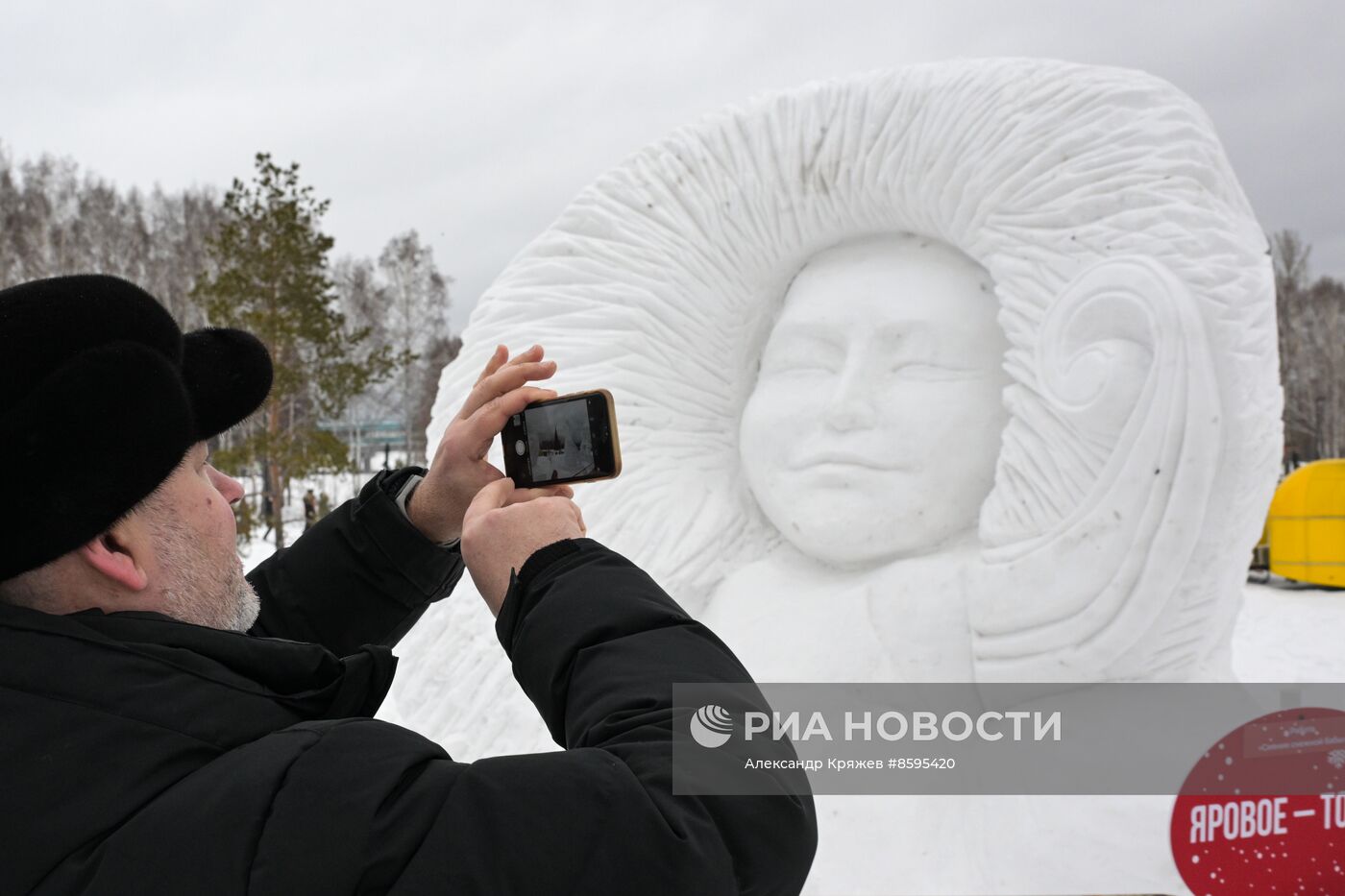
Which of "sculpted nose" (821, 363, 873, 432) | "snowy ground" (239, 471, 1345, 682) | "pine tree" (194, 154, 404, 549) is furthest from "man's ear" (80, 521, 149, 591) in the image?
"pine tree" (194, 154, 404, 549)

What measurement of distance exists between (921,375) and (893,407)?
10 cm

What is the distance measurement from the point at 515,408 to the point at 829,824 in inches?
53.4

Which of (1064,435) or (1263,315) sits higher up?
(1263,315)

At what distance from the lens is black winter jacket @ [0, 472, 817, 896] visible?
2.29 ft

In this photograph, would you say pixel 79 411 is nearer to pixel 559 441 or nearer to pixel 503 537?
pixel 503 537

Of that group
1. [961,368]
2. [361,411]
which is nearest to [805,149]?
[961,368]

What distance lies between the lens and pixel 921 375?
7.20 ft

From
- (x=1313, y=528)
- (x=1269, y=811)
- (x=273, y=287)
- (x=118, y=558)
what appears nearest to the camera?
(x=118, y=558)

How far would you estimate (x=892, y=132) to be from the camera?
2.22 metres

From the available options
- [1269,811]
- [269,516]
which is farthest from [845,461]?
[269,516]

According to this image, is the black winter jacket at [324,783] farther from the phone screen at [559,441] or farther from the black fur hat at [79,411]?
the phone screen at [559,441]

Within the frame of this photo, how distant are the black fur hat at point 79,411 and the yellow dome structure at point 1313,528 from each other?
6.22 meters

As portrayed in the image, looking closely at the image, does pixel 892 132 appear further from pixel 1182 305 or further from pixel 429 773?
pixel 429 773

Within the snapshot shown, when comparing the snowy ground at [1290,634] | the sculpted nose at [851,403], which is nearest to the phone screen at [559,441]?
the sculpted nose at [851,403]
